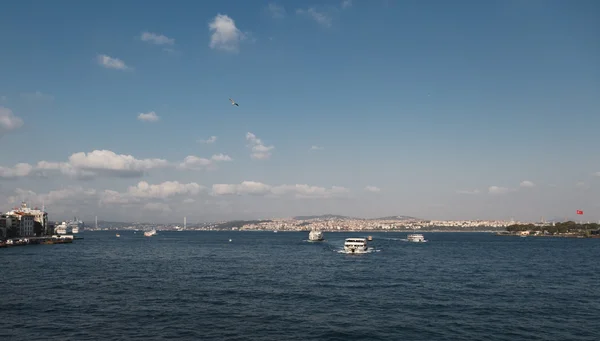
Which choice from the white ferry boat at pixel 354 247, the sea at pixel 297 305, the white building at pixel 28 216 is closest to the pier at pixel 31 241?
the white building at pixel 28 216

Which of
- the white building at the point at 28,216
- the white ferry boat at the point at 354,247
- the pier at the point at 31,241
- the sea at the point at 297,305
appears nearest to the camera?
the sea at the point at 297,305

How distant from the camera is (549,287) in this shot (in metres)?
52.3

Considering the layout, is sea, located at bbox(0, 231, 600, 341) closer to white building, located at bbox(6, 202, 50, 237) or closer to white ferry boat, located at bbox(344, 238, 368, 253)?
white ferry boat, located at bbox(344, 238, 368, 253)

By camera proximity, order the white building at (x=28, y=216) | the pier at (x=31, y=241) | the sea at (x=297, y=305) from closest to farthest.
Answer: the sea at (x=297, y=305), the pier at (x=31, y=241), the white building at (x=28, y=216)

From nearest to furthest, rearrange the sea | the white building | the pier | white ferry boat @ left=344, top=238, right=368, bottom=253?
the sea < white ferry boat @ left=344, top=238, right=368, bottom=253 < the pier < the white building

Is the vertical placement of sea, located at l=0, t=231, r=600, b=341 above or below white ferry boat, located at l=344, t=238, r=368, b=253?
above

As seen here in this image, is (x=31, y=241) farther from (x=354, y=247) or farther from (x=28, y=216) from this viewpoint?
(x=354, y=247)

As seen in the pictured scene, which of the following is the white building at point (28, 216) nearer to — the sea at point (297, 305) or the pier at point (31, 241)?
the pier at point (31, 241)

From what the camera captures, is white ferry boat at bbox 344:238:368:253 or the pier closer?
white ferry boat at bbox 344:238:368:253


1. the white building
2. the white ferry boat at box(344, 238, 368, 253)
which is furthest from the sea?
the white building

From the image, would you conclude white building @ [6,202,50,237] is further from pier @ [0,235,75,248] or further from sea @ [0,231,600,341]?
sea @ [0,231,600,341]

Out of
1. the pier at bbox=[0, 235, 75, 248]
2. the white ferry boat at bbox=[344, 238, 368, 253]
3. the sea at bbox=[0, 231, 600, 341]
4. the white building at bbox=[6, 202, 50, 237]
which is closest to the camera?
the sea at bbox=[0, 231, 600, 341]

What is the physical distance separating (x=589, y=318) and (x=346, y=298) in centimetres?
2111

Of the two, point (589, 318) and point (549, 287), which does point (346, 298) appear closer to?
point (589, 318)
